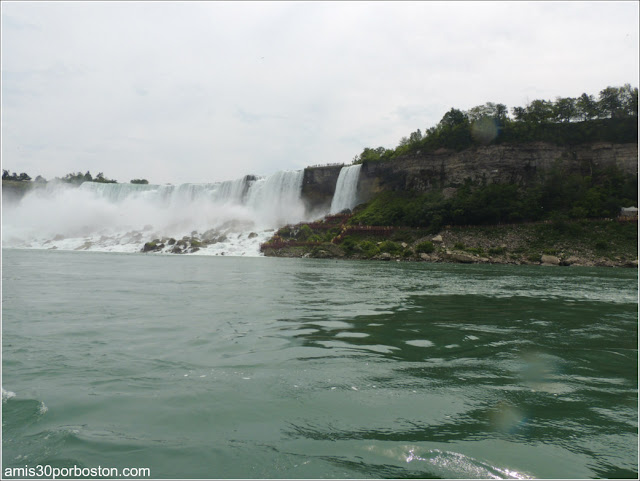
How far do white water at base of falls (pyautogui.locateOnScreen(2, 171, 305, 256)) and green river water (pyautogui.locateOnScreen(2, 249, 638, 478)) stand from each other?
52977 mm

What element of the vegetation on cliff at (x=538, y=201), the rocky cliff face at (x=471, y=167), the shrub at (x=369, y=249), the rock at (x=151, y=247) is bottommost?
the rock at (x=151, y=247)

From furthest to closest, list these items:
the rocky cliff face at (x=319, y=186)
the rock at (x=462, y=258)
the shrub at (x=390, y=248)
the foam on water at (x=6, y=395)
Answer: the rocky cliff face at (x=319, y=186) < the shrub at (x=390, y=248) < the rock at (x=462, y=258) < the foam on water at (x=6, y=395)

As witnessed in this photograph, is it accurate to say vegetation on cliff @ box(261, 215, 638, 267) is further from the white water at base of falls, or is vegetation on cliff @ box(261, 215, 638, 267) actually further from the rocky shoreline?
the white water at base of falls

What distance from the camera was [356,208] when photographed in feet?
219

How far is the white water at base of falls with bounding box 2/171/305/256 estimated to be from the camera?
63.8 metres

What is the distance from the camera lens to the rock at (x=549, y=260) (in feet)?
123

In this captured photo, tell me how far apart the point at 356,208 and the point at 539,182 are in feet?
84.9

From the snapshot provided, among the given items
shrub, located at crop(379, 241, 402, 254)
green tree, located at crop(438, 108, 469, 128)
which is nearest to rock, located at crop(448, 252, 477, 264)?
shrub, located at crop(379, 241, 402, 254)

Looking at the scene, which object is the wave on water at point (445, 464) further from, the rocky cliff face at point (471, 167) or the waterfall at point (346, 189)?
the waterfall at point (346, 189)

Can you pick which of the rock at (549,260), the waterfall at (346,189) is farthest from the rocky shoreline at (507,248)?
the waterfall at (346,189)

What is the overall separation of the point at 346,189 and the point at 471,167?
1931 cm

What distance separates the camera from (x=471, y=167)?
2356 inches

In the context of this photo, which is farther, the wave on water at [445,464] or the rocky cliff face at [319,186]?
the rocky cliff face at [319,186]

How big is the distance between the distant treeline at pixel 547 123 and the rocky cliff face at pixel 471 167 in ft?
4.85
